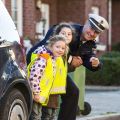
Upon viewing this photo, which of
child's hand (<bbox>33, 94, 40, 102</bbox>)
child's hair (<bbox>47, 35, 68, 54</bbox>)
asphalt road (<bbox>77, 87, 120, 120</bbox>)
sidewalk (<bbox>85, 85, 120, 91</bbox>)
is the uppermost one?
child's hair (<bbox>47, 35, 68, 54</bbox>)

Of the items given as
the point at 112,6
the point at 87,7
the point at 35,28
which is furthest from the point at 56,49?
the point at 112,6

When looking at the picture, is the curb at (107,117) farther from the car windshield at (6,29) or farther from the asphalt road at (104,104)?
the car windshield at (6,29)

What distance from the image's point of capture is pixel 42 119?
812 centimetres

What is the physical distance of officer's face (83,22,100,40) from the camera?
8.37 m

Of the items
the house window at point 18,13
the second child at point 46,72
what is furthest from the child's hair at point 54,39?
the house window at point 18,13

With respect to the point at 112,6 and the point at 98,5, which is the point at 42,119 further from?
the point at 112,6

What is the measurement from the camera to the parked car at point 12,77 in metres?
6.81

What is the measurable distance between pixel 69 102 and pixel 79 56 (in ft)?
2.14

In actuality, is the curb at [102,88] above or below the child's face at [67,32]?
below

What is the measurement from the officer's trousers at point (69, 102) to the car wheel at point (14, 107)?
122 cm

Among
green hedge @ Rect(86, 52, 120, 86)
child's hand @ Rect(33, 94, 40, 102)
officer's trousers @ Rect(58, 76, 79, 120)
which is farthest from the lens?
green hedge @ Rect(86, 52, 120, 86)

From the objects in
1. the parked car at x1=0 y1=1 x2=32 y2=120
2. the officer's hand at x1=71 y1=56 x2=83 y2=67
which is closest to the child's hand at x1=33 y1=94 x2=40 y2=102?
the parked car at x1=0 y1=1 x2=32 y2=120

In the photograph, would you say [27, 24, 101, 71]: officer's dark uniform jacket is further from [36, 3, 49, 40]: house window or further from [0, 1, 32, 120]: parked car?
[36, 3, 49, 40]: house window

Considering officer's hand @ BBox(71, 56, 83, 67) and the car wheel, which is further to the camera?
officer's hand @ BBox(71, 56, 83, 67)
